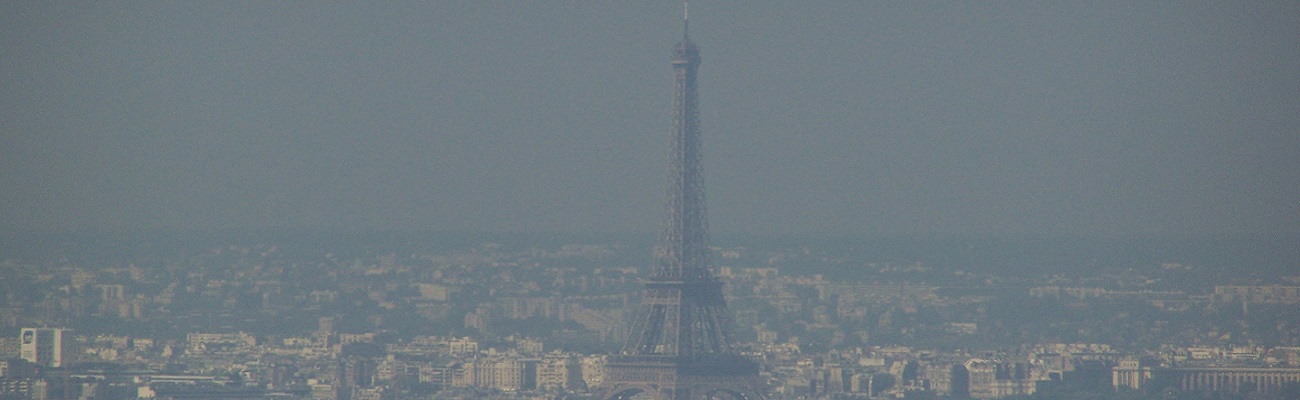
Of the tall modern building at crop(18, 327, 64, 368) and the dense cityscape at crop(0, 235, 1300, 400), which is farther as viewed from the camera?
the dense cityscape at crop(0, 235, 1300, 400)

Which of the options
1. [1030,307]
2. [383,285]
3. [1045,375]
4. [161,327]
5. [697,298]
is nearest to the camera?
[697,298]

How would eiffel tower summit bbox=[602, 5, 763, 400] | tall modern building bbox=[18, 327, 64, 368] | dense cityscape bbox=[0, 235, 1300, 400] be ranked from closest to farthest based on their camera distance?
1. eiffel tower summit bbox=[602, 5, 763, 400]
2. tall modern building bbox=[18, 327, 64, 368]
3. dense cityscape bbox=[0, 235, 1300, 400]

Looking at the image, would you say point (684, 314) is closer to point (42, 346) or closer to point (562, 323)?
point (42, 346)

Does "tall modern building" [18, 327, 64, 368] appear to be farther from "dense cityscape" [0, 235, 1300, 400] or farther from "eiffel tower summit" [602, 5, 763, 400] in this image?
"eiffel tower summit" [602, 5, 763, 400]

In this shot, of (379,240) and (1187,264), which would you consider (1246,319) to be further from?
(379,240)

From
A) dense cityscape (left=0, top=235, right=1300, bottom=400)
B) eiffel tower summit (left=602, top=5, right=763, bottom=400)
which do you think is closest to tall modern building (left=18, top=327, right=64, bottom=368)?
dense cityscape (left=0, top=235, right=1300, bottom=400)

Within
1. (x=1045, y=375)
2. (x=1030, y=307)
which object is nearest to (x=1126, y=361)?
(x=1045, y=375)
